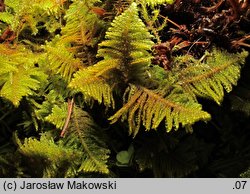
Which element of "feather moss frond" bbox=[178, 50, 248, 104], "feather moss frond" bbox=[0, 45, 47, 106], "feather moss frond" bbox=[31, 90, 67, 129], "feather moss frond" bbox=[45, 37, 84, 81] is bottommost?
"feather moss frond" bbox=[31, 90, 67, 129]

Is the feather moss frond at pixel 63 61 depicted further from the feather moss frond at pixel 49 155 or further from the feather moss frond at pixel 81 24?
the feather moss frond at pixel 49 155

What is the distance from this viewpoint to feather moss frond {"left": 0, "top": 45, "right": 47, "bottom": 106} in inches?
47.1

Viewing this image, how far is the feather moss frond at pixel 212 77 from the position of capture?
3.99 feet

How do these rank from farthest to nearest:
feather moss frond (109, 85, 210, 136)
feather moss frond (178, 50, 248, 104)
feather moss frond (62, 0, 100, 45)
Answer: feather moss frond (62, 0, 100, 45)
feather moss frond (178, 50, 248, 104)
feather moss frond (109, 85, 210, 136)

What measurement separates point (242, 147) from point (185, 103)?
41 cm

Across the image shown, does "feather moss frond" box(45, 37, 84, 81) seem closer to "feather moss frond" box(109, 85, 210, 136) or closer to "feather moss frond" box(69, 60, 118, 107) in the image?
"feather moss frond" box(69, 60, 118, 107)

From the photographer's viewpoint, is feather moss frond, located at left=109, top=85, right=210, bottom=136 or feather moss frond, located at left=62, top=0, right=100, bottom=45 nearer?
A: feather moss frond, located at left=109, top=85, right=210, bottom=136

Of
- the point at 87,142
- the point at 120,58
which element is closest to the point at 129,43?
the point at 120,58

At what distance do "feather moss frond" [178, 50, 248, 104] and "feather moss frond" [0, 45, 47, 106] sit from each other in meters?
0.50

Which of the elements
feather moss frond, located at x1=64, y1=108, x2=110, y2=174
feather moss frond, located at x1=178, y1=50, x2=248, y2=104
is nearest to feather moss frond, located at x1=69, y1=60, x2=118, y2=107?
feather moss frond, located at x1=64, y1=108, x2=110, y2=174

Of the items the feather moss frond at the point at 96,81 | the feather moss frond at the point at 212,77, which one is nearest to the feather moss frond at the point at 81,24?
the feather moss frond at the point at 96,81

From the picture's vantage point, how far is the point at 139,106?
1188 mm
